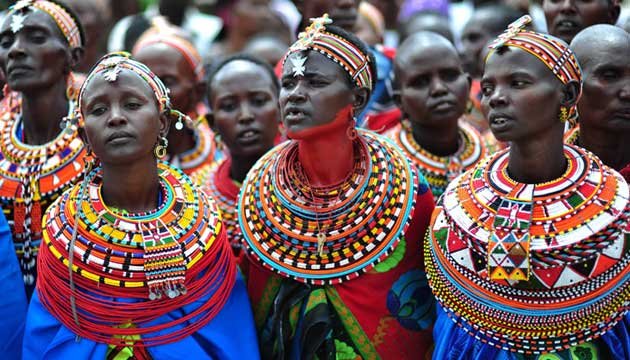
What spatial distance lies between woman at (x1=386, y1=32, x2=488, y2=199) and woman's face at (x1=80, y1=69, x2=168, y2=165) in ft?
6.07

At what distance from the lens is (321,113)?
14.0 ft

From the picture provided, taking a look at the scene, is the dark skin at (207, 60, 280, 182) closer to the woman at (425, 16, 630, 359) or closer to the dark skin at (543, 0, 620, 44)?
the woman at (425, 16, 630, 359)

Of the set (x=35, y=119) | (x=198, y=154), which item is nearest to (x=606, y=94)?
(x=198, y=154)

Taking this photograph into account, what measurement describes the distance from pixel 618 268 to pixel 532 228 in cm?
39

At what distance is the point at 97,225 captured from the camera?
4.04 m

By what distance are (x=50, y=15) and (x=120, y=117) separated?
1.41 meters

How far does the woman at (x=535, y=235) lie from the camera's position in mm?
3586

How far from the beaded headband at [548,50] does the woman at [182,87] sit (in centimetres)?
280

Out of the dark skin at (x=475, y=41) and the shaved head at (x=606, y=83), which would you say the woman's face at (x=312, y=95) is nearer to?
the shaved head at (x=606, y=83)

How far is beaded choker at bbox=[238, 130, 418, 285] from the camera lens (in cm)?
424

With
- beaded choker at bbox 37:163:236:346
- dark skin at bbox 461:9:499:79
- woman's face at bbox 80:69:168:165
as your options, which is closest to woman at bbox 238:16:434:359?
beaded choker at bbox 37:163:236:346

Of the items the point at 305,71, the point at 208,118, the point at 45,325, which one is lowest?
the point at 45,325

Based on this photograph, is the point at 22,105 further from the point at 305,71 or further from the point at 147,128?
the point at 305,71

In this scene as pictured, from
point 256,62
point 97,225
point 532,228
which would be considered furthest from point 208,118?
point 532,228
